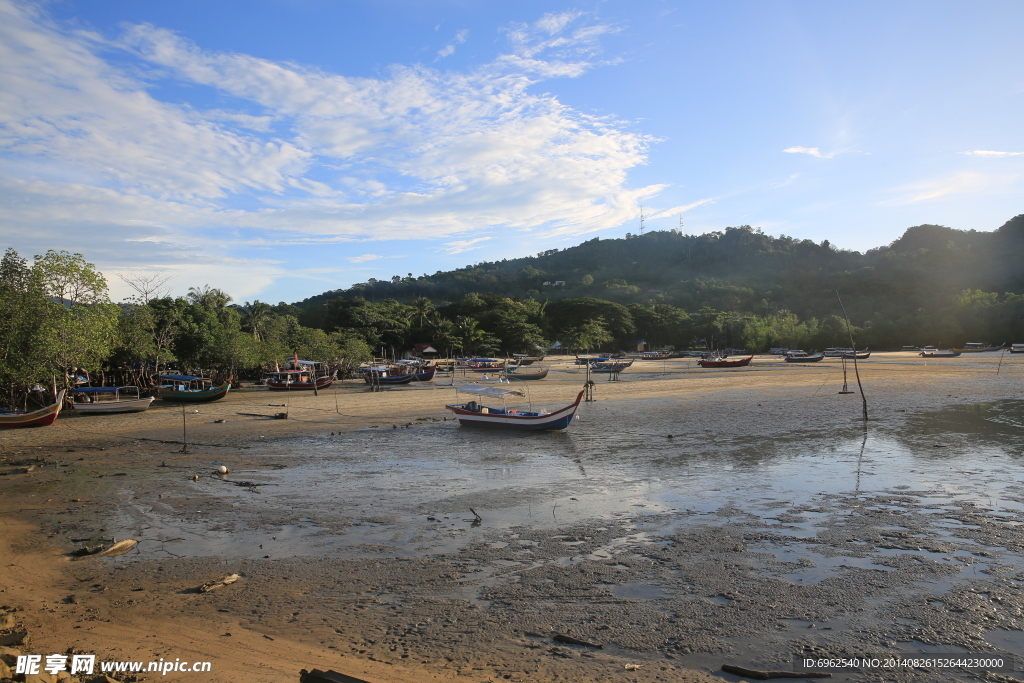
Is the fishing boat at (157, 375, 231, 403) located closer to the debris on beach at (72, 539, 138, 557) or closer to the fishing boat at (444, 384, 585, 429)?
the fishing boat at (444, 384, 585, 429)

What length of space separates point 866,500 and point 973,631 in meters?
5.46

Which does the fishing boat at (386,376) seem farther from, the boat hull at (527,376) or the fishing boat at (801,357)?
the fishing boat at (801,357)

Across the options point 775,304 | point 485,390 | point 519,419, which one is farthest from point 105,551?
point 775,304

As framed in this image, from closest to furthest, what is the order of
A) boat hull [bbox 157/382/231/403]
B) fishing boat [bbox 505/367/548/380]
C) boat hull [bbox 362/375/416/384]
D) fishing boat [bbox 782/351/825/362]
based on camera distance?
boat hull [bbox 157/382/231/403] < boat hull [bbox 362/375/416/384] < fishing boat [bbox 505/367/548/380] < fishing boat [bbox 782/351/825/362]

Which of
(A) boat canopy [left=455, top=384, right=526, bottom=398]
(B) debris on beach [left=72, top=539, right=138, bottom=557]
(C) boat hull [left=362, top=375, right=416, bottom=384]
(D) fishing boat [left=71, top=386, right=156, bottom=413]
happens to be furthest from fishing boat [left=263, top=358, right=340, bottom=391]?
(B) debris on beach [left=72, top=539, right=138, bottom=557]

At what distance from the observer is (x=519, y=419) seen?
21.3 m

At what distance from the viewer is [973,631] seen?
20.1ft

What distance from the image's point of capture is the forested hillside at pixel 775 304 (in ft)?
263

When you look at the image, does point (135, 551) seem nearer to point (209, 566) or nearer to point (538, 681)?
point (209, 566)

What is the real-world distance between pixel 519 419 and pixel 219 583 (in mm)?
14462

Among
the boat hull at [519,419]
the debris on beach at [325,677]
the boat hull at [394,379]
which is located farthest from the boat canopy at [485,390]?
the boat hull at [394,379]

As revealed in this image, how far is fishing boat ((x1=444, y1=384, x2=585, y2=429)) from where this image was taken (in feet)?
67.0

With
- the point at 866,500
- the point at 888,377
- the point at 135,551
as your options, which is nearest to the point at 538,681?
the point at 135,551

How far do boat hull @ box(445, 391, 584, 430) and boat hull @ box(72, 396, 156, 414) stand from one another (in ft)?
56.4
